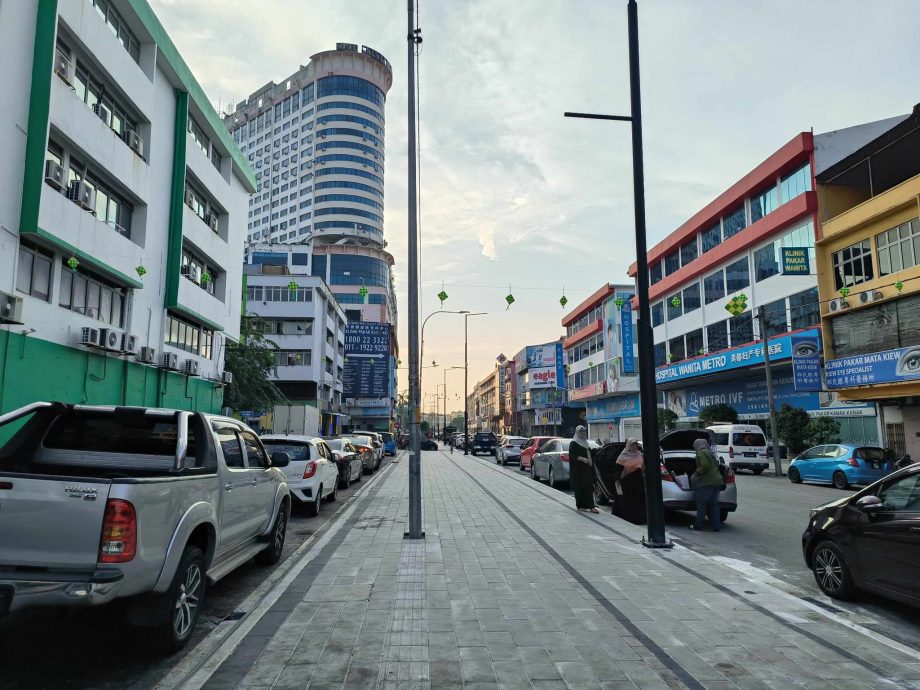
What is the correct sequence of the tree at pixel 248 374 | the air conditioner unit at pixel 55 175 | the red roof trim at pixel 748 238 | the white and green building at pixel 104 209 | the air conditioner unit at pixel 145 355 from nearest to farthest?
the white and green building at pixel 104 209 < the air conditioner unit at pixel 55 175 < the air conditioner unit at pixel 145 355 < the red roof trim at pixel 748 238 < the tree at pixel 248 374

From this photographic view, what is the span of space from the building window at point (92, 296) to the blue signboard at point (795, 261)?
25.9 meters

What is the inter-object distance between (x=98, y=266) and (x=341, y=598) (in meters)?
14.5

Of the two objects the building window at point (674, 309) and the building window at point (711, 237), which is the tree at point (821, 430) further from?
the building window at point (674, 309)

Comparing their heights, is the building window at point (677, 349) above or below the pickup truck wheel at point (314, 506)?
above

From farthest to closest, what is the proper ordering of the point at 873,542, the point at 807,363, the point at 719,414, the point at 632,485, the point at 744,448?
the point at 719,414, the point at 807,363, the point at 744,448, the point at 632,485, the point at 873,542

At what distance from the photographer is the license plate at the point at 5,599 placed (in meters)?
3.68

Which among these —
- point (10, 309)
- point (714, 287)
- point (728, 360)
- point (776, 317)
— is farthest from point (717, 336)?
point (10, 309)

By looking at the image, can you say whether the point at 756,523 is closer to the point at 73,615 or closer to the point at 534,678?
the point at 534,678

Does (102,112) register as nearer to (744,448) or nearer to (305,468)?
(305,468)

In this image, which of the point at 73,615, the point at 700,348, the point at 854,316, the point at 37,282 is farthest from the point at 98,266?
the point at 700,348

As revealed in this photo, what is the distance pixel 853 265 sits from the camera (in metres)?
25.8

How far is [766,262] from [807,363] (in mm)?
7722

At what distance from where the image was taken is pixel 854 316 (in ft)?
84.2

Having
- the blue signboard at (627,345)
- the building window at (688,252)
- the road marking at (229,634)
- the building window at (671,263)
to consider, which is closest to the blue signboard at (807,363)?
the building window at (688,252)
